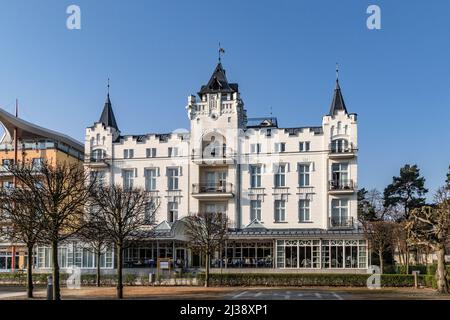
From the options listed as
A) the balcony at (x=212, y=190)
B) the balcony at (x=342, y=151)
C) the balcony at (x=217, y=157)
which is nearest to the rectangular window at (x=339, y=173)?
the balcony at (x=342, y=151)

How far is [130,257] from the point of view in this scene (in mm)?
41438

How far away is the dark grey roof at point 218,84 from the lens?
144 feet

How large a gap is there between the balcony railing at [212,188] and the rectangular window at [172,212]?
2.14 meters

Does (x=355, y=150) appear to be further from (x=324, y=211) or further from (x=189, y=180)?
(x=189, y=180)

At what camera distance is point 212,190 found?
42969 mm

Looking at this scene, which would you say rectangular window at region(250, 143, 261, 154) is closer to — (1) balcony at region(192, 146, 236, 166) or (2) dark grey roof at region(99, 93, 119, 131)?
(1) balcony at region(192, 146, 236, 166)

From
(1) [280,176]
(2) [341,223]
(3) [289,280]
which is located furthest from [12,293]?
(2) [341,223]

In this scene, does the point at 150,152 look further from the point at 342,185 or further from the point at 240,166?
the point at 342,185

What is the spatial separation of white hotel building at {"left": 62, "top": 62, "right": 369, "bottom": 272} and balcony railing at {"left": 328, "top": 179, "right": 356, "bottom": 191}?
0.24 feet

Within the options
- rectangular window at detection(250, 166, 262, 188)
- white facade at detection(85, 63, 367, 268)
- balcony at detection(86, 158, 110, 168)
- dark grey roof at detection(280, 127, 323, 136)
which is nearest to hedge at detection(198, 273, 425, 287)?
white facade at detection(85, 63, 367, 268)

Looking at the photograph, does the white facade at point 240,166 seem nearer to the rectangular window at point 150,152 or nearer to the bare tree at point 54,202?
the rectangular window at point 150,152
